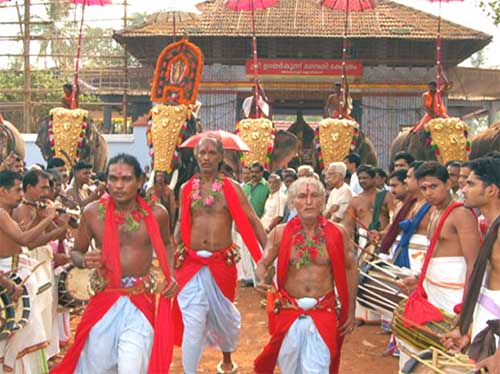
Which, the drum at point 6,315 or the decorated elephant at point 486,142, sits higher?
the decorated elephant at point 486,142

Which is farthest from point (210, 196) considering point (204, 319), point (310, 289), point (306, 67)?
point (306, 67)

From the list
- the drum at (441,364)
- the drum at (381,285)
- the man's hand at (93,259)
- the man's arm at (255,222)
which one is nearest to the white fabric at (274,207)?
the man's arm at (255,222)

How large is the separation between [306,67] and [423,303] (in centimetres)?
1655

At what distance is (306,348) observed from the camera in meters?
4.45

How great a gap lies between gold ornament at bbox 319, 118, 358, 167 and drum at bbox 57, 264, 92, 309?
7.18 m

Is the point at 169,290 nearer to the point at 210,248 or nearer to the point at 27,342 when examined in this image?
the point at 27,342

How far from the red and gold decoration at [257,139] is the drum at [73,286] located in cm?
657

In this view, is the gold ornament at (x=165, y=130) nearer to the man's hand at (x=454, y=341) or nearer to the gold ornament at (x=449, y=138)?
the gold ornament at (x=449, y=138)

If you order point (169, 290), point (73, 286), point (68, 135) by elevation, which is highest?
point (68, 135)

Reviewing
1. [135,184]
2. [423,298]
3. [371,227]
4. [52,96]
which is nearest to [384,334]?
[371,227]

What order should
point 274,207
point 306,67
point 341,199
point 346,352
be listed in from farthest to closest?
point 306,67 → point 274,207 → point 341,199 → point 346,352

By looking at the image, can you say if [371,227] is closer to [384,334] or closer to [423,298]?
[384,334]

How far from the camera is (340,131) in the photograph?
1252cm

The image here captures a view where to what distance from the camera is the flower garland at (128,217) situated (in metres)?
4.53
